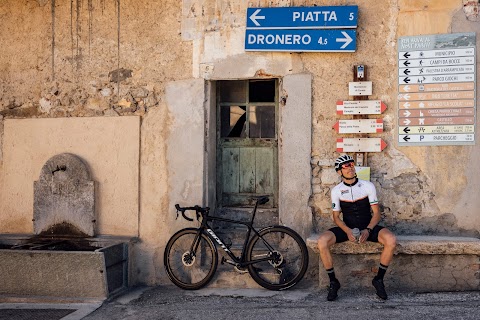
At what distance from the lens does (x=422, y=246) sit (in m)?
5.36

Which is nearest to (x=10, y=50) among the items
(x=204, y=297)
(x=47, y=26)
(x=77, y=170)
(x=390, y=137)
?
(x=47, y=26)

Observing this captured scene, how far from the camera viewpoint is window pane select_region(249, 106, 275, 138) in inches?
259

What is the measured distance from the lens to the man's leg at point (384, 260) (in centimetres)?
516

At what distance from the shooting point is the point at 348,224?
5.50m

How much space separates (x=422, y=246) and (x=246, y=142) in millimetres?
2565

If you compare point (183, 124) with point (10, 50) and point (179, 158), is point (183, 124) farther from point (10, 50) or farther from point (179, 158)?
point (10, 50)

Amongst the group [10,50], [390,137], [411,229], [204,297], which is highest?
[10,50]

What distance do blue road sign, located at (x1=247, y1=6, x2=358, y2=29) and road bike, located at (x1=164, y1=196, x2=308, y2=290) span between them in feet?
7.03

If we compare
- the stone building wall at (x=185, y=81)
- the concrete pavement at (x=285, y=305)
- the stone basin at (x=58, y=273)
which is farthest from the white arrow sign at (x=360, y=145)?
the stone basin at (x=58, y=273)

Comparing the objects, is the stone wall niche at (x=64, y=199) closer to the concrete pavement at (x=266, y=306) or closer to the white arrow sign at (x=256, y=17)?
the concrete pavement at (x=266, y=306)

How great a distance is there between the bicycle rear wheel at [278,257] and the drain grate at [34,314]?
210 cm

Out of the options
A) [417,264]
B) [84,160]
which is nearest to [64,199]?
[84,160]

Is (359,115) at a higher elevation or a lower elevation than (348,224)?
higher

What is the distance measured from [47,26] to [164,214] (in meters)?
3.09
